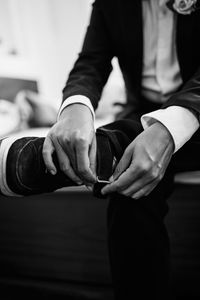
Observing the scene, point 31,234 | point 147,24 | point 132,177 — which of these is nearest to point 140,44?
point 147,24

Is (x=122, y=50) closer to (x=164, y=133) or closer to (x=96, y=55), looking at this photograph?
(x=96, y=55)

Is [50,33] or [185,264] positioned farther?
[50,33]

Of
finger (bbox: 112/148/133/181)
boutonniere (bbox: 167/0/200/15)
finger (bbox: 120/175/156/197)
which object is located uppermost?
boutonniere (bbox: 167/0/200/15)

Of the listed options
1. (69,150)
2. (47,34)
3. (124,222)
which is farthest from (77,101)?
(47,34)

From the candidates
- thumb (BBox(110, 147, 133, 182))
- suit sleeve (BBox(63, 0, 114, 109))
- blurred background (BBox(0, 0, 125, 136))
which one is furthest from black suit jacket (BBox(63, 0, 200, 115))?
blurred background (BBox(0, 0, 125, 136))

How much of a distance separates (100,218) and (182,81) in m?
0.38

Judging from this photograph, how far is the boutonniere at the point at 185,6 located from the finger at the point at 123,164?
12.8 inches

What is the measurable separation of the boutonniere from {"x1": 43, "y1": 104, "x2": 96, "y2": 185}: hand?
30 cm

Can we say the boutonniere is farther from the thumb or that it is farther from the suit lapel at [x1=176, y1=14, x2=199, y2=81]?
the thumb

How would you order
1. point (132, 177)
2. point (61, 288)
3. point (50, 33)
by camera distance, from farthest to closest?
point (50, 33) → point (61, 288) → point (132, 177)

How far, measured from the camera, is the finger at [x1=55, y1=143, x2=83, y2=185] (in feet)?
1.52

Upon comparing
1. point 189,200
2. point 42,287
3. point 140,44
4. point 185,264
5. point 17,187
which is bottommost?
point 42,287

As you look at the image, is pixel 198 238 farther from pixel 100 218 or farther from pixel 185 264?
pixel 100 218

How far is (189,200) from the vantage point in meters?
0.67
